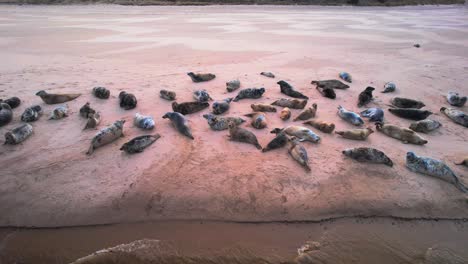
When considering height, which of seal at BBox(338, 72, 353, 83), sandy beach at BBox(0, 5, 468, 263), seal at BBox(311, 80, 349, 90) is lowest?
sandy beach at BBox(0, 5, 468, 263)

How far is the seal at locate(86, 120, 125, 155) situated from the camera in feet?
14.7

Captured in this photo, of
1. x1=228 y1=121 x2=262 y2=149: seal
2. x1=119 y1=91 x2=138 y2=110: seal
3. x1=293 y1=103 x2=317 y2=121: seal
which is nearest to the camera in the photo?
x1=228 y1=121 x2=262 y2=149: seal

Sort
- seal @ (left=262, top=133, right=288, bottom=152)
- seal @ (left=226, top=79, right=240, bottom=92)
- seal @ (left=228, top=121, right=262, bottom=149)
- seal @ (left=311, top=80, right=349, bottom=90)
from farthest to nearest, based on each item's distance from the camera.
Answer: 1. seal @ (left=311, top=80, right=349, bottom=90)
2. seal @ (left=226, top=79, right=240, bottom=92)
3. seal @ (left=228, top=121, right=262, bottom=149)
4. seal @ (left=262, top=133, right=288, bottom=152)

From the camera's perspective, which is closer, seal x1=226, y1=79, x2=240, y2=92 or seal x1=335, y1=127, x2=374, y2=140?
seal x1=335, y1=127, x2=374, y2=140

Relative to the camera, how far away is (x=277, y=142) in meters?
4.55

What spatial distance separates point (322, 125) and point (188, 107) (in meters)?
2.29

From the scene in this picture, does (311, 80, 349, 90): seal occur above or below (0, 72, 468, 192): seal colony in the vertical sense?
above

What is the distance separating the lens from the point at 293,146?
4457mm

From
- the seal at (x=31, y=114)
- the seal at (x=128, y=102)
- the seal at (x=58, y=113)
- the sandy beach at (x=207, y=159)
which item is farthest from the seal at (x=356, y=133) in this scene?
the seal at (x=31, y=114)

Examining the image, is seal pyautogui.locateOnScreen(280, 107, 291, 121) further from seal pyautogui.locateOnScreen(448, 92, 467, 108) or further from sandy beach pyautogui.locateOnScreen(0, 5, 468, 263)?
seal pyautogui.locateOnScreen(448, 92, 467, 108)

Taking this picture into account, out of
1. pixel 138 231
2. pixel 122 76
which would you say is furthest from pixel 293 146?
pixel 122 76

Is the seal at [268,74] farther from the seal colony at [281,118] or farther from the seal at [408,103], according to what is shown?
the seal at [408,103]

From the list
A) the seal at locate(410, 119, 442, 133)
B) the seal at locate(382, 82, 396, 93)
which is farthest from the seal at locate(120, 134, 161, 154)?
the seal at locate(382, 82, 396, 93)

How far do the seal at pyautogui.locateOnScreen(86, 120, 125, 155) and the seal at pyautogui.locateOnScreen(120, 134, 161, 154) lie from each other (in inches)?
13.9
